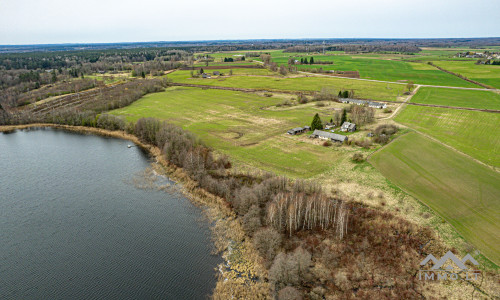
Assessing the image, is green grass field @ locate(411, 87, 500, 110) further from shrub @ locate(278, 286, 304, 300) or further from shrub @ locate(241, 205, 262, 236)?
shrub @ locate(278, 286, 304, 300)

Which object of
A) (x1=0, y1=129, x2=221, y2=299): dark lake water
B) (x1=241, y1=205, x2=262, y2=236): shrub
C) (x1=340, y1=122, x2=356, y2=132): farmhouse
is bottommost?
(x1=0, y1=129, x2=221, y2=299): dark lake water

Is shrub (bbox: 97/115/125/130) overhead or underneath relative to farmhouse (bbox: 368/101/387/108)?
underneath

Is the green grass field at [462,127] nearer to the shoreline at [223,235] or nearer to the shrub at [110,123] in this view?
the shoreline at [223,235]

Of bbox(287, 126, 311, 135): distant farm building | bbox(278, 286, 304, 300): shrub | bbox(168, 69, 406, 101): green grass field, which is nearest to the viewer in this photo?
bbox(278, 286, 304, 300): shrub

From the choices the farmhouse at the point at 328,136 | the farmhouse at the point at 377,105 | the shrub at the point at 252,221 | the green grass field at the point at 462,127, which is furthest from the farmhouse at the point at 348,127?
the shrub at the point at 252,221

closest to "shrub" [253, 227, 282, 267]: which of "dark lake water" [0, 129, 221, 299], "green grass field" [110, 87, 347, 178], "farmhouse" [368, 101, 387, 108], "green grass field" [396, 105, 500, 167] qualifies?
"dark lake water" [0, 129, 221, 299]

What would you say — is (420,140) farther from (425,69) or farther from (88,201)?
(425,69)

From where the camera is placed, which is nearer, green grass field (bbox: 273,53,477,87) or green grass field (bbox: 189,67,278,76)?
green grass field (bbox: 273,53,477,87)
